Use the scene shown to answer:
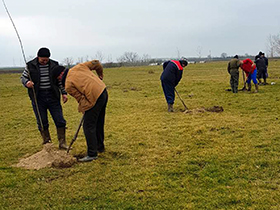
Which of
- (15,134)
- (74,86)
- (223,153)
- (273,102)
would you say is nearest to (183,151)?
(223,153)

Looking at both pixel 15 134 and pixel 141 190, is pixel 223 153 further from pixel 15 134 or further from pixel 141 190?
pixel 15 134

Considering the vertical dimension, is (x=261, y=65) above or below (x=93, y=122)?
above

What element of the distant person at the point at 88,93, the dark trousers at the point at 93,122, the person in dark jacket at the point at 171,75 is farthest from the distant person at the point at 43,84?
the person in dark jacket at the point at 171,75

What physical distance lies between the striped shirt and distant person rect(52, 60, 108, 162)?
0.56 meters

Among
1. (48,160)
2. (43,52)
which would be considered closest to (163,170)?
(48,160)

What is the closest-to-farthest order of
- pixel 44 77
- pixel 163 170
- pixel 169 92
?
pixel 163 170 < pixel 44 77 < pixel 169 92

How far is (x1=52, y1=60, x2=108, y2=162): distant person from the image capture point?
16.5 feet

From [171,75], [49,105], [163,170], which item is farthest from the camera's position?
[171,75]

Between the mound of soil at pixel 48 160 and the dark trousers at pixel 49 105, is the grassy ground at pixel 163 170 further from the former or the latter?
the dark trousers at pixel 49 105

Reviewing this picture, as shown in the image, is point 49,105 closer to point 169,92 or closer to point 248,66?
point 169,92

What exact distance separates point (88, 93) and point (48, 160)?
159cm

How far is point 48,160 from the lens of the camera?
17.7 feet

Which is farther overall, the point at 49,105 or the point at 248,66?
the point at 248,66

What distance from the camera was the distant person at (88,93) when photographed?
5.02m
